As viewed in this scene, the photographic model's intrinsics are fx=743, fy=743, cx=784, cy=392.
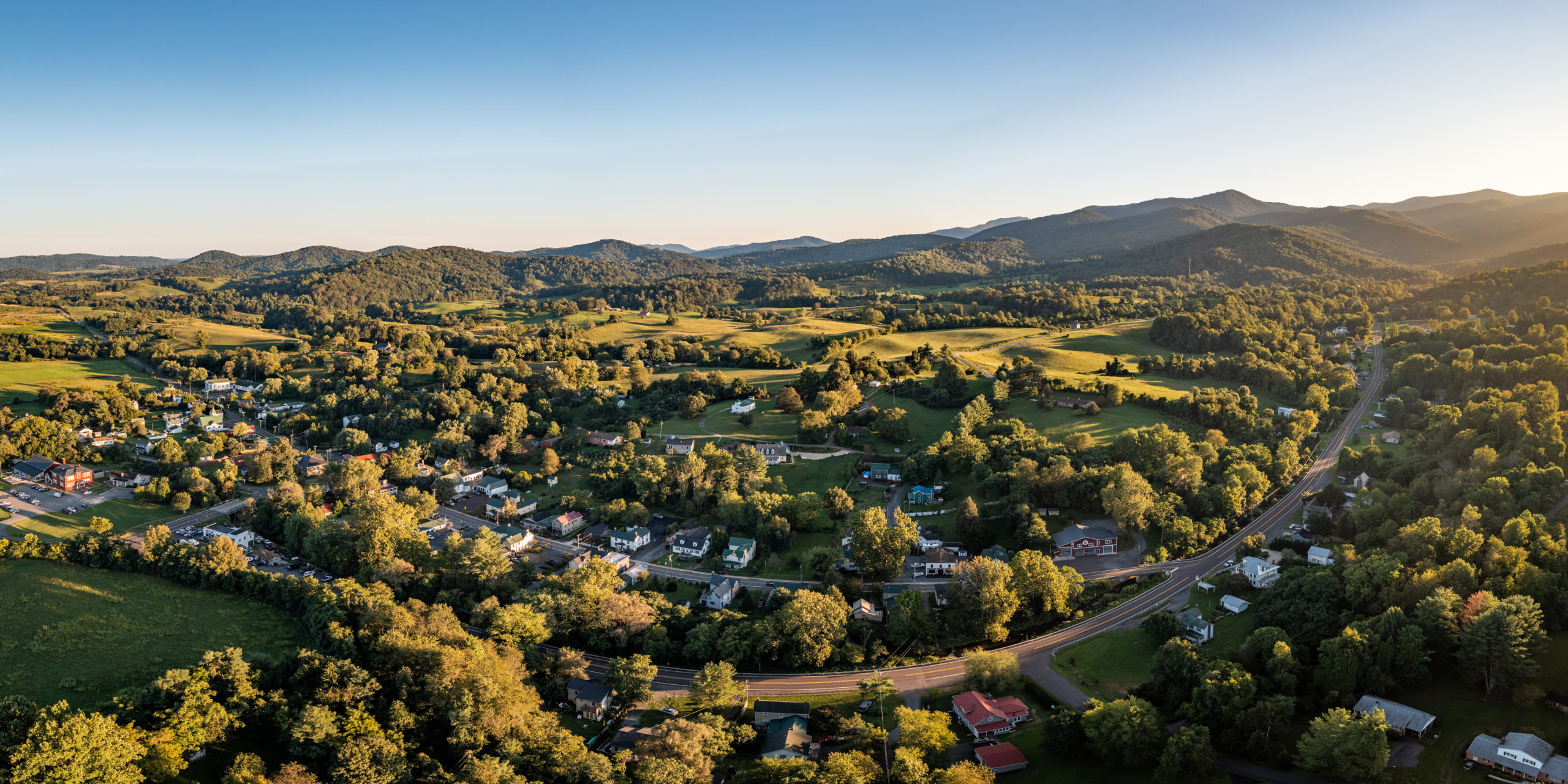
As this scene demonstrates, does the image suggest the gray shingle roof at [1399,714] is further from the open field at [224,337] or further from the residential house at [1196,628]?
the open field at [224,337]

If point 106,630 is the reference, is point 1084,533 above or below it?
below

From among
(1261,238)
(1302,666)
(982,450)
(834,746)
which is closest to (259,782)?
(834,746)

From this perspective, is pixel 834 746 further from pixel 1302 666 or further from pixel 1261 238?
pixel 1261 238

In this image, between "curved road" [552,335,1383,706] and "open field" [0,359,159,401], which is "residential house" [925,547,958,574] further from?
"open field" [0,359,159,401]

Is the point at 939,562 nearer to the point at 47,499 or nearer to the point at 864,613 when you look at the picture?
the point at 864,613

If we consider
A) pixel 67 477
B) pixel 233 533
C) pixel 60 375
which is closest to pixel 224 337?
pixel 60 375
